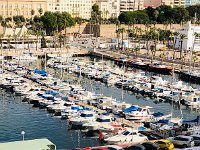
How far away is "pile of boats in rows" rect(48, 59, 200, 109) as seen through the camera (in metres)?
41.9

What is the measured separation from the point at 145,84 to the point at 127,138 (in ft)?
62.5

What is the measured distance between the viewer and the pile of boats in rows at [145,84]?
41.9m

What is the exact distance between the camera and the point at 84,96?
131 feet

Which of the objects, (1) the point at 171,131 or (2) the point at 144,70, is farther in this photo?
(2) the point at 144,70

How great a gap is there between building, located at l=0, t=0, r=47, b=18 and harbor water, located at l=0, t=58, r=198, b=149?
227ft

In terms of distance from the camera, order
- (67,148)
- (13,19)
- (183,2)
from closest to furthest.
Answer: (67,148) → (13,19) → (183,2)

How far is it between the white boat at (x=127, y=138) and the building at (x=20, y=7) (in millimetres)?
87272

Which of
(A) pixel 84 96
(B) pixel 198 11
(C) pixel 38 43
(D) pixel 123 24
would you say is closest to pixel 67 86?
(A) pixel 84 96

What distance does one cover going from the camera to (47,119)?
34594 mm

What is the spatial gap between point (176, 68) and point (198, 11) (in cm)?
7004

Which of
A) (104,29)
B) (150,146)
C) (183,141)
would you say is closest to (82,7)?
(104,29)

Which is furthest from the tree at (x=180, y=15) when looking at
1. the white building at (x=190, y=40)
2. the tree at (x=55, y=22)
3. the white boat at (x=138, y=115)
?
the white boat at (x=138, y=115)

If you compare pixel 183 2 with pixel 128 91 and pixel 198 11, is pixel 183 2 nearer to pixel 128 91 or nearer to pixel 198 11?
pixel 198 11

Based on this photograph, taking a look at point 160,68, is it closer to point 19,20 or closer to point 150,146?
point 150,146
